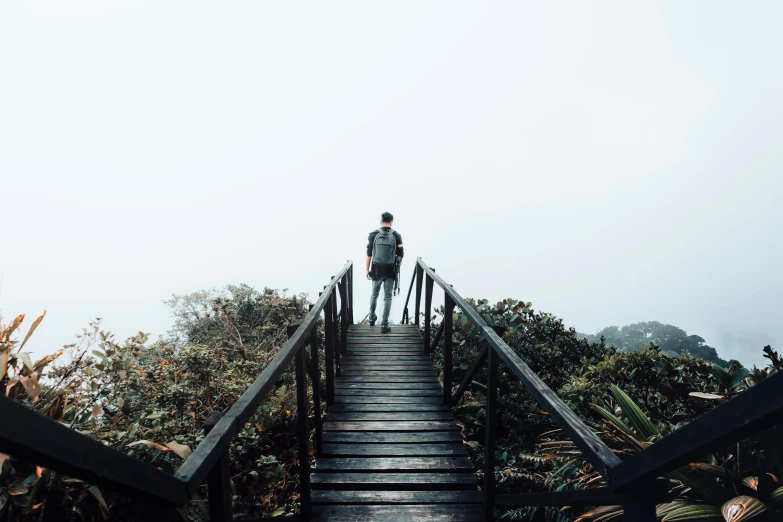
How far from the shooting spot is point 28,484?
215 cm

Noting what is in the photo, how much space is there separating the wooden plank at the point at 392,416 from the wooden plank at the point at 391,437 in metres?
0.22

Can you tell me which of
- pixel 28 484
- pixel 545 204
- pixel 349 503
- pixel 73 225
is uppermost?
pixel 545 204

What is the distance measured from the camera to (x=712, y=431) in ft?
2.98

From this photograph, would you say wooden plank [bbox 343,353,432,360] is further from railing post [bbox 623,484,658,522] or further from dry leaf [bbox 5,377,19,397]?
railing post [bbox 623,484,658,522]

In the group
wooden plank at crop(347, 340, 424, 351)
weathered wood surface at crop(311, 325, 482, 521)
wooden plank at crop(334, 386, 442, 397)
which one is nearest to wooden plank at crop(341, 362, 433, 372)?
weathered wood surface at crop(311, 325, 482, 521)

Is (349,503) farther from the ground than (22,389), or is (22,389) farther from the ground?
(22,389)

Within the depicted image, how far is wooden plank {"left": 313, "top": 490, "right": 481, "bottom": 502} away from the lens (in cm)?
262

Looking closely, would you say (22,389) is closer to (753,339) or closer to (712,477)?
(712,477)

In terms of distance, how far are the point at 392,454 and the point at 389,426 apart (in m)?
0.42

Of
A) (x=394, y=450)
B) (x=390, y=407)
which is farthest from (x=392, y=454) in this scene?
(x=390, y=407)

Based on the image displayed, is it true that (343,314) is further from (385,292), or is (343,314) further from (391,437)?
(391,437)

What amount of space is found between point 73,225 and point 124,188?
77.6 ft

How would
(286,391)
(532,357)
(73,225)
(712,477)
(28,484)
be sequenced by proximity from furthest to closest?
(73,225) < (532,357) < (286,391) < (712,477) < (28,484)

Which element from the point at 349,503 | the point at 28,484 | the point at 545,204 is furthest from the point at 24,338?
the point at 545,204
